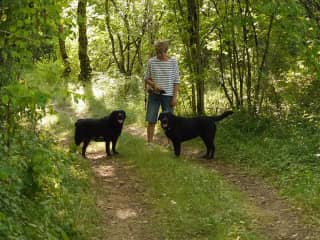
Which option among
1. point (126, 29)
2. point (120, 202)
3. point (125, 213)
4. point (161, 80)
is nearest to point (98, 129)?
point (161, 80)

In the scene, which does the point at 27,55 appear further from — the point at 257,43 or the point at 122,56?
the point at 122,56

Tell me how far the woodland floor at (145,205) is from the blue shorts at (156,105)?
1.18 meters

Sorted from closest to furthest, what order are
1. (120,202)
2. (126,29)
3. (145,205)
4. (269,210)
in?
(269,210) < (145,205) < (120,202) < (126,29)

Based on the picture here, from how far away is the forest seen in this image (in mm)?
4676

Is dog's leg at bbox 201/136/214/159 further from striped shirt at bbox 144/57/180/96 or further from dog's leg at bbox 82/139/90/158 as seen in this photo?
dog's leg at bbox 82/139/90/158

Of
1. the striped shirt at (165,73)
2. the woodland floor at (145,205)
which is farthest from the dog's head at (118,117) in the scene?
the striped shirt at (165,73)

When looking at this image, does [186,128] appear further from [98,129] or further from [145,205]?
[145,205]

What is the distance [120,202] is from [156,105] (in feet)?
10.4

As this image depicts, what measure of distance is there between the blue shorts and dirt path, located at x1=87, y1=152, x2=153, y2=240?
1.11 meters

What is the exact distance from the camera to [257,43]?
1081cm

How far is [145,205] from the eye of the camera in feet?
22.9

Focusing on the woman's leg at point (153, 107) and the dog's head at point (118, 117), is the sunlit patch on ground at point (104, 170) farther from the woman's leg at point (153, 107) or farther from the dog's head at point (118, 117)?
the woman's leg at point (153, 107)

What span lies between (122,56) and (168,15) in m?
10.8

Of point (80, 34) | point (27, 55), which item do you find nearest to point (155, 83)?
point (27, 55)
